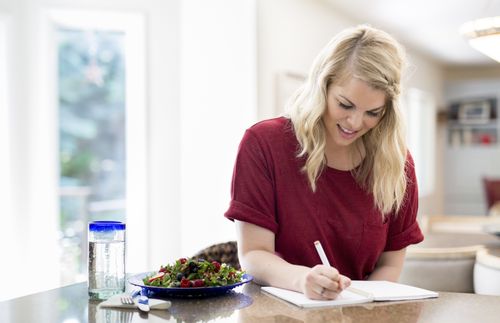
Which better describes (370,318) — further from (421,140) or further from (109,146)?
(421,140)

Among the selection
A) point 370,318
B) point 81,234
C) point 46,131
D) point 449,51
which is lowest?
point 81,234

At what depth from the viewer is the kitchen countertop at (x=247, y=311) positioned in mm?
1275

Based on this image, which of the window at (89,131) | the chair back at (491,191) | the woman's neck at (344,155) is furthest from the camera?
the chair back at (491,191)

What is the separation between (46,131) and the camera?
4.48m

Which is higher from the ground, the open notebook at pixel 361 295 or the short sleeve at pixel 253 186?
the short sleeve at pixel 253 186

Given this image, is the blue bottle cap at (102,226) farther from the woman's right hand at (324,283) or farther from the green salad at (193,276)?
the woman's right hand at (324,283)

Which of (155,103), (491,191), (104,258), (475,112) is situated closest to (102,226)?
(104,258)

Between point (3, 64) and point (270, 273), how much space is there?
3359 millimetres

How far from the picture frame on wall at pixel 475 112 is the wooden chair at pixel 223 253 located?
8622mm

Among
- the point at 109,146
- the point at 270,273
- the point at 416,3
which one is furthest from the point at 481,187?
the point at 270,273

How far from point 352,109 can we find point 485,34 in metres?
1.04

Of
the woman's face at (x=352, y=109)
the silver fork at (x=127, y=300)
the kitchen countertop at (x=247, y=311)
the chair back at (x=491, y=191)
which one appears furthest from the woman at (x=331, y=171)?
the chair back at (x=491, y=191)

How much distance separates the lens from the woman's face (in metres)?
1.67

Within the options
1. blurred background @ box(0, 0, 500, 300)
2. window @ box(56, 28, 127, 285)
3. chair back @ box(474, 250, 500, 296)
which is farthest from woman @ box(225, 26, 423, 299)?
window @ box(56, 28, 127, 285)
